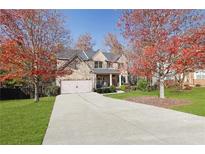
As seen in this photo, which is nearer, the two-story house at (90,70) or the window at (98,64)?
the two-story house at (90,70)

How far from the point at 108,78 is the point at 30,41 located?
54.3 feet

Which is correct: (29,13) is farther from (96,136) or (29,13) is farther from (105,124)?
(96,136)

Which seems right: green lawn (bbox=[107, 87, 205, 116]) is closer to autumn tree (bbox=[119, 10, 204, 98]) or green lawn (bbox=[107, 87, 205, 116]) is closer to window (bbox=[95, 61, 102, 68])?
autumn tree (bbox=[119, 10, 204, 98])

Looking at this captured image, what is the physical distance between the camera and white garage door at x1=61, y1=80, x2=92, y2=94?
25656 millimetres

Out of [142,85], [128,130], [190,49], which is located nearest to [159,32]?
[190,49]

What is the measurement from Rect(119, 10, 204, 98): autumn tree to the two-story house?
7.08m

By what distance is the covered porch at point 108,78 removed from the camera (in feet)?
103

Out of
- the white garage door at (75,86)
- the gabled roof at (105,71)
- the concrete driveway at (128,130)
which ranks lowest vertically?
the concrete driveway at (128,130)

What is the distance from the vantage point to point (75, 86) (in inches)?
1036

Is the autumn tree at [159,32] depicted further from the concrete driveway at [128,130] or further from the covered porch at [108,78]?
the covered porch at [108,78]

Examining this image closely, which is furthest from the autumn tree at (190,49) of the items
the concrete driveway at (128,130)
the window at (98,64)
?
the window at (98,64)

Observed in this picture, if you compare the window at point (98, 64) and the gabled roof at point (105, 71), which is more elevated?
the window at point (98, 64)
